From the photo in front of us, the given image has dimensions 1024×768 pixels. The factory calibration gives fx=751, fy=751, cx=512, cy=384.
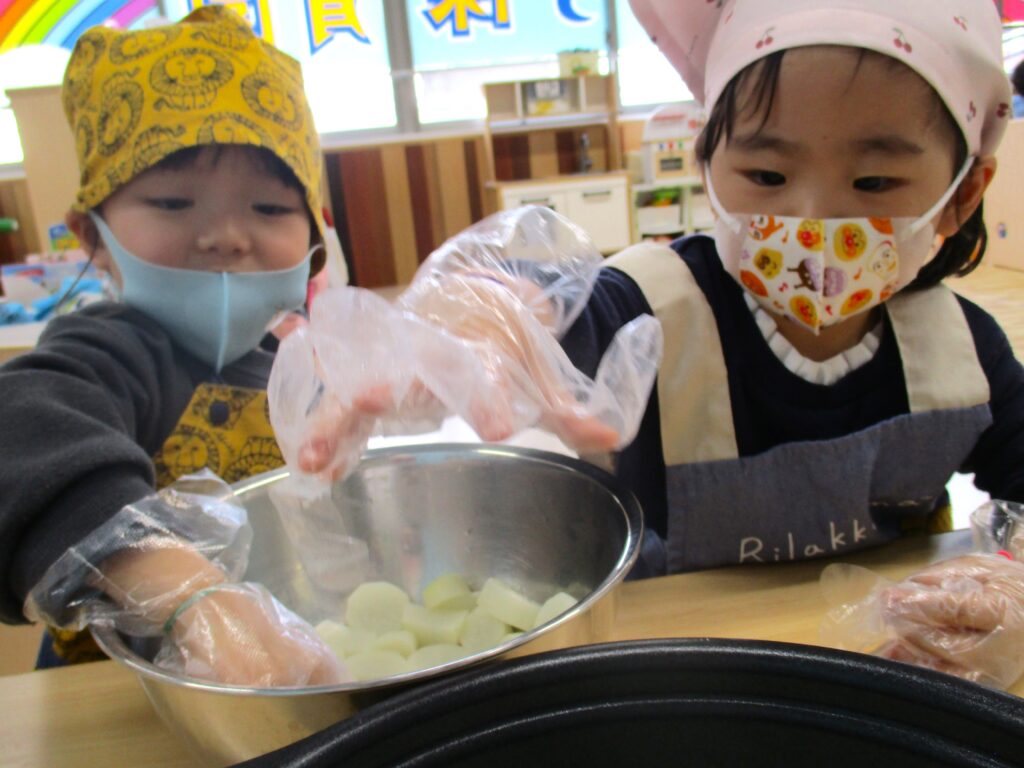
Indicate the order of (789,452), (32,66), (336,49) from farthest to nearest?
(336,49) < (32,66) < (789,452)

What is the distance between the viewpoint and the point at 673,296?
2.39ft

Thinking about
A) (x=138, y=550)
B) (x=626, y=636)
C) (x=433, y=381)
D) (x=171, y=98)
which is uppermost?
(x=171, y=98)

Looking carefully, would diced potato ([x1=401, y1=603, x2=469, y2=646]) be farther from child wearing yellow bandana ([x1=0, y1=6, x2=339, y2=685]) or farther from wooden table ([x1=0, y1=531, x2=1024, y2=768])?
child wearing yellow bandana ([x1=0, y1=6, x2=339, y2=685])

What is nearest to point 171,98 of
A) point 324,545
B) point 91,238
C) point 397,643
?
point 91,238

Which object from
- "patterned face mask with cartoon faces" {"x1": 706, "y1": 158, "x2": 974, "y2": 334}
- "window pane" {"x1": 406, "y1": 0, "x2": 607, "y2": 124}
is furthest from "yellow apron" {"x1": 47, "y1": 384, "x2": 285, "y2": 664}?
"window pane" {"x1": 406, "y1": 0, "x2": 607, "y2": 124}

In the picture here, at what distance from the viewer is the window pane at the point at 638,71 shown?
4.04 m

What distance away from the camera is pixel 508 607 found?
1.61 feet

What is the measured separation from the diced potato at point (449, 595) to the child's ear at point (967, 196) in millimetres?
531

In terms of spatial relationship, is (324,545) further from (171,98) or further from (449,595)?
(171,98)

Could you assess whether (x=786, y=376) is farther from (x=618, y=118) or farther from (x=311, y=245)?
(x=618, y=118)

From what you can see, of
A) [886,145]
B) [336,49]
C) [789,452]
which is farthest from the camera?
[336,49]

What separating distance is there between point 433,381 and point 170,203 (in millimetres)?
557

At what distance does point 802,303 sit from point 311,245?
2.00 ft

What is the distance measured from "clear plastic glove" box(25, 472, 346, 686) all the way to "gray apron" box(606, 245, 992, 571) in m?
0.40
